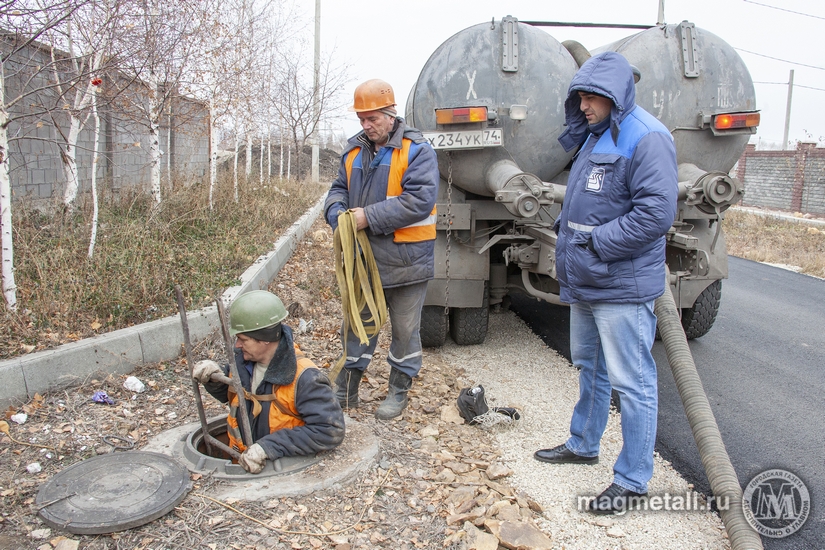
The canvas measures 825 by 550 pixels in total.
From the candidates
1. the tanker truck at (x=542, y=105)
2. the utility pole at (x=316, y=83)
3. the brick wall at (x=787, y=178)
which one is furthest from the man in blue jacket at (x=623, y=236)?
the brick wall at (x=787, y=178)

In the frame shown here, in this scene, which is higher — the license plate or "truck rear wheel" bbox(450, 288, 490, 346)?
the license plate

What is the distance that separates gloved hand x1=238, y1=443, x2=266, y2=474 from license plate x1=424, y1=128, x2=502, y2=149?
2.49 meters

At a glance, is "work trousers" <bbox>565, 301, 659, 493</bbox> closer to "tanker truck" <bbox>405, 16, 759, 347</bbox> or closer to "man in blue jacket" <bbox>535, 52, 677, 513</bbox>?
"man in blue jacket" <bbox>535, 52, 677, 513</bbox>

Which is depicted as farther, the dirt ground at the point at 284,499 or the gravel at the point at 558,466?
the gravel at the point at 558,466

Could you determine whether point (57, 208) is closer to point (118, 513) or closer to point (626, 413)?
point (118, 513)

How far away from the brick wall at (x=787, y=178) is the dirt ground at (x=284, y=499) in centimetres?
2041

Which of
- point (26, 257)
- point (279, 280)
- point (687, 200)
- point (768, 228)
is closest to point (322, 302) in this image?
point (279, 280)

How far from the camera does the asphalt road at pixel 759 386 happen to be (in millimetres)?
3604

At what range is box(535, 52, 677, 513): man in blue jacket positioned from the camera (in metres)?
2.74

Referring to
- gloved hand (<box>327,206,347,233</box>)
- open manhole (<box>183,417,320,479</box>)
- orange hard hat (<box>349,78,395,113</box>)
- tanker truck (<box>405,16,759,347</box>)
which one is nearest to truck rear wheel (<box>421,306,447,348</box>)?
tanker truck (<box>405,16,759,347</box>)

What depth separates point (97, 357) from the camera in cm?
387

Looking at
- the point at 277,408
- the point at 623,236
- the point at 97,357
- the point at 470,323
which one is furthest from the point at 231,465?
the point at 470,323

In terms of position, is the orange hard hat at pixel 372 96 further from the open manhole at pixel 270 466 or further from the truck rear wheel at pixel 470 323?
the truck rear wheel at pixel 470 323

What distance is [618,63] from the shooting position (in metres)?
2.85
